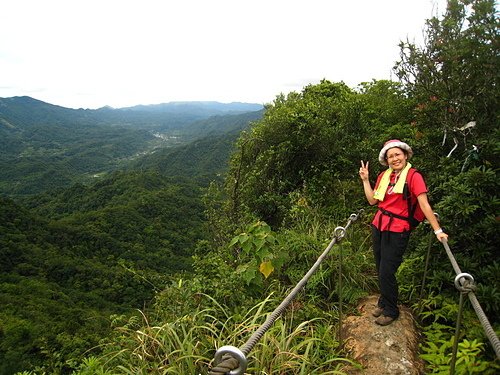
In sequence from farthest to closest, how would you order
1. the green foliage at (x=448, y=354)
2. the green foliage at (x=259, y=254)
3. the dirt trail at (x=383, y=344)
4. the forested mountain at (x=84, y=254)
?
the forested mountain at (x=84, y=254) → the green foliage at (x=259, y=254) → the dirt trail at (x=383, y=344) → the green foliage at (x=448, y=354)

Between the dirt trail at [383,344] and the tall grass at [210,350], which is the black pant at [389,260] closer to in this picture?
the dirt trail at [383,344]

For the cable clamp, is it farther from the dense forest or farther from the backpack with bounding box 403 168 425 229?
the backpack with bounding box 403 168 425 229

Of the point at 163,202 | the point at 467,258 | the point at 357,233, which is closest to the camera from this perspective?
the point at 467,258

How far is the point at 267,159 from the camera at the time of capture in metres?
7.63

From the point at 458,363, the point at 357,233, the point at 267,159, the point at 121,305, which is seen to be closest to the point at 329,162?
the point at 267,159

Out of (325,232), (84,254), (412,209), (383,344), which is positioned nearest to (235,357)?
(383,344)

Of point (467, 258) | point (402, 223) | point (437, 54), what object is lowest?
point (467, 258)

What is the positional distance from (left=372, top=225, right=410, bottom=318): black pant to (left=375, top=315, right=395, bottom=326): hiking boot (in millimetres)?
35

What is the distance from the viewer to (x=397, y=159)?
2.78 metres

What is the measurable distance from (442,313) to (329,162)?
496 centimetres

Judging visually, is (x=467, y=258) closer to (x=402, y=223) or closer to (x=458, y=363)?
(x=402, y=223)

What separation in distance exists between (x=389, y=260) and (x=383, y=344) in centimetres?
68

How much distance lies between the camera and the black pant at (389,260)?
2.76 m

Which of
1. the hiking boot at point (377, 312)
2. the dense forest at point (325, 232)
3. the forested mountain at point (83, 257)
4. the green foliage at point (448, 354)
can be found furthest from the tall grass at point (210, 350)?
the forested mountain at point (83, 257)
